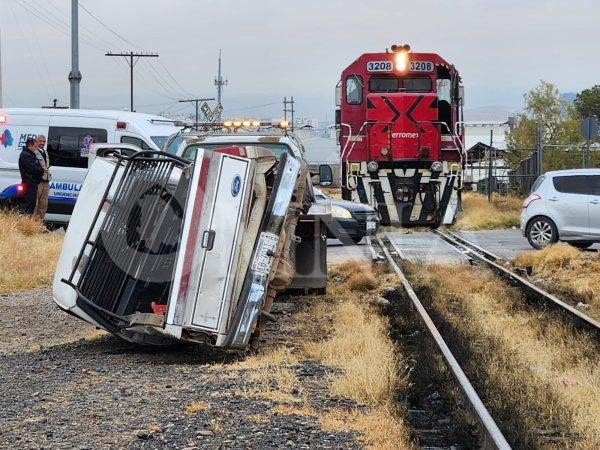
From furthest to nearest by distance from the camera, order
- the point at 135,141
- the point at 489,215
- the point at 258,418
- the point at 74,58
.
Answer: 1. the point at 489,215
2. the point at 74,58
3. the point at 135,141
4. the point at 258,418

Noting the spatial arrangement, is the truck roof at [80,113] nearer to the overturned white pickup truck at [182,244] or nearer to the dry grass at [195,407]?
the overturned white pickup truck at [182,244]

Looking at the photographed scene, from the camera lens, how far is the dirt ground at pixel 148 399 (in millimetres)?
5867

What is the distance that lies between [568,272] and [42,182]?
9651mm

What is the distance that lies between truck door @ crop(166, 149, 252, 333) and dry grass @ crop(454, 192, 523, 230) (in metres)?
18.2

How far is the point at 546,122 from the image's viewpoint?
216ft

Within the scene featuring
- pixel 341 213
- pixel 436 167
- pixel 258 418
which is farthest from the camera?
pixel 341 213

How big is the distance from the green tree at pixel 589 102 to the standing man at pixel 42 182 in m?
77.0

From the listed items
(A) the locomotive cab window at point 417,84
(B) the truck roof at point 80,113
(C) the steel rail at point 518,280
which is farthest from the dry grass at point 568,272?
(B) the truck roof at point 80,113

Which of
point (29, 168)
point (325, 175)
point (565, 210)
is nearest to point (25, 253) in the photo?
point (29, 168)

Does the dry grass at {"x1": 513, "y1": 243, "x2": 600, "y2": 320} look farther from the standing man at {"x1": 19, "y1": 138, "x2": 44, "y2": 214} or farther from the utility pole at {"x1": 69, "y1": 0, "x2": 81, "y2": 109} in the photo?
the utility pole at {"x1": 69, "y1": 0, "x2": 81, "y2": 109}

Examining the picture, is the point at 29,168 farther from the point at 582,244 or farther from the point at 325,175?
the point at 582,244

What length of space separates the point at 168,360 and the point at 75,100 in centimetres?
1968

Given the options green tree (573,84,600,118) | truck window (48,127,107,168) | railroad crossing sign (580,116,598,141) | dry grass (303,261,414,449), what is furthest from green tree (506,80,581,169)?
dry grass (303,261,414,449)

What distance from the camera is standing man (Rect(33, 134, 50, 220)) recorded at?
59.2 ft
